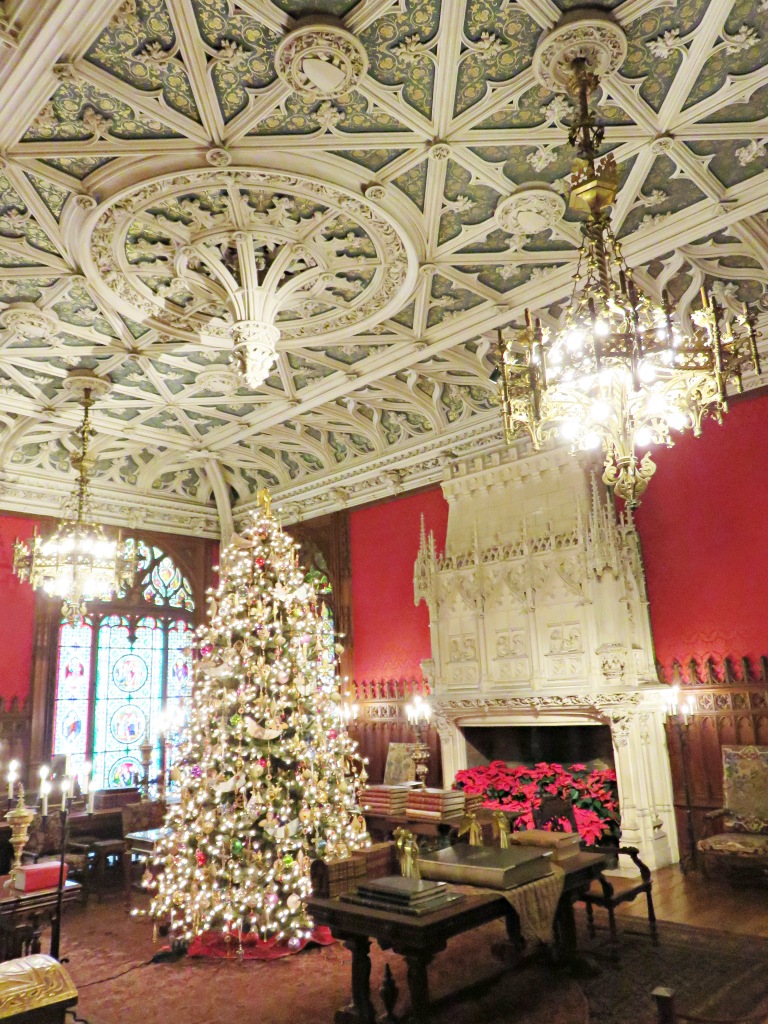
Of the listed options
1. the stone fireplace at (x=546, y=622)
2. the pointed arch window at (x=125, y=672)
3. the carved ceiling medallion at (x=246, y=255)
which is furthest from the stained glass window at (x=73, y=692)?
the carved ceiling medallion at (x=246, y=255)

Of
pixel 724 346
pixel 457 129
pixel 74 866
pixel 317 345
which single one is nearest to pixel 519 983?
pixel 724 346

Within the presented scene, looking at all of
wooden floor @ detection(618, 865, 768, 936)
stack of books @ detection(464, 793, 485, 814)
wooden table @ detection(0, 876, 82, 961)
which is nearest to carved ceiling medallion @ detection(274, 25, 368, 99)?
wooden table @ detection(0, 876, 82, 961)

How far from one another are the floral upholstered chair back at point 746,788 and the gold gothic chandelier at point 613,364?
162 inches

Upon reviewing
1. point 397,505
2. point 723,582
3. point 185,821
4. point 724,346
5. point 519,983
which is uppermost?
point 397,505

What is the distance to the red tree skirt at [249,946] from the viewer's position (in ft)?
17.4

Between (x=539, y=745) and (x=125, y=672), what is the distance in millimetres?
6508

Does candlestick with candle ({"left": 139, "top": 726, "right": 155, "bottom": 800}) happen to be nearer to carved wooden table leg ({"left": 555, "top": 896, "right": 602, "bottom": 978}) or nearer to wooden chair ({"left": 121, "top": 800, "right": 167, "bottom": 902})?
wooden chair ({"left": 121, "top": 800, "right": 167, "bottom": 902})

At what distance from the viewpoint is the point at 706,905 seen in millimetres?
5945

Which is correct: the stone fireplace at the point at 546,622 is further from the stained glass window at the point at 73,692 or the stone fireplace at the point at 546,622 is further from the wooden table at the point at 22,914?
the stained glass window at the point at 73,692

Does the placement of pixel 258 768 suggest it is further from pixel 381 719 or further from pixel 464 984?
pixel 381 719

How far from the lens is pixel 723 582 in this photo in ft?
25.0

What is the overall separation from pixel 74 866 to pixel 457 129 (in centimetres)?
719

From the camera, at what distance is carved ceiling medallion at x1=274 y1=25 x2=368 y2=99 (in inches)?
166

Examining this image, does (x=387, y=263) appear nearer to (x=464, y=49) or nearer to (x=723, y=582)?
(x=464, y=49)
